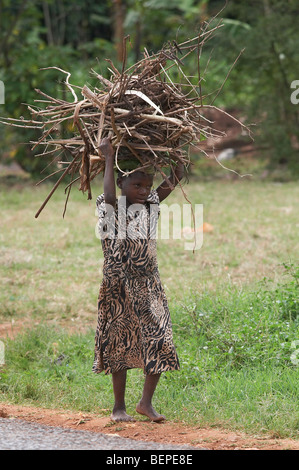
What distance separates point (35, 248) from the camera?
884cm

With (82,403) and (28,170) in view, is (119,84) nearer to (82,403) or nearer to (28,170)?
(82,403)

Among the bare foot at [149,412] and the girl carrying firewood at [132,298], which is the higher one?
the girl carrying firewood at [132,298]

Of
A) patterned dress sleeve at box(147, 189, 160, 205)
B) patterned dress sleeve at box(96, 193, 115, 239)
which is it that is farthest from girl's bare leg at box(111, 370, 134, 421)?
patterned dress sleeve at box(147, 189, 160, 205)

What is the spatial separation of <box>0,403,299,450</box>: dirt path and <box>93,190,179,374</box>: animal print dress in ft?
1.03

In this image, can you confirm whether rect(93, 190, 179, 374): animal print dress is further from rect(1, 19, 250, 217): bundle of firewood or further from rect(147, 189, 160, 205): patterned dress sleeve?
rect(1, 19, 250, 217): bundle of firewood

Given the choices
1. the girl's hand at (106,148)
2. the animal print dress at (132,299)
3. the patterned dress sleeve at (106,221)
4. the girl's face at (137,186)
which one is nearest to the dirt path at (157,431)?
the animal print dress at (132,299)

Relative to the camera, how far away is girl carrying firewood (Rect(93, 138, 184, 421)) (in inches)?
154

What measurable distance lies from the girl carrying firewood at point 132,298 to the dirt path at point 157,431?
0.32 feet

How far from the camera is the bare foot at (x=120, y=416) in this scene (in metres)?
4.00

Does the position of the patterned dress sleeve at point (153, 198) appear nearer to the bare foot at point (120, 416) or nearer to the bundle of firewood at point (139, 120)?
the bundle of firewood at point (139, 120)

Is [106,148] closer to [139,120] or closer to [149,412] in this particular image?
[139,120]

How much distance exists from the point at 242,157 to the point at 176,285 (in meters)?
11.3

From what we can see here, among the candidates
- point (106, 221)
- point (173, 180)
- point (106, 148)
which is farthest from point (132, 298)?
point (106, 148)

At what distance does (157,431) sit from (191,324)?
1.55 metres
